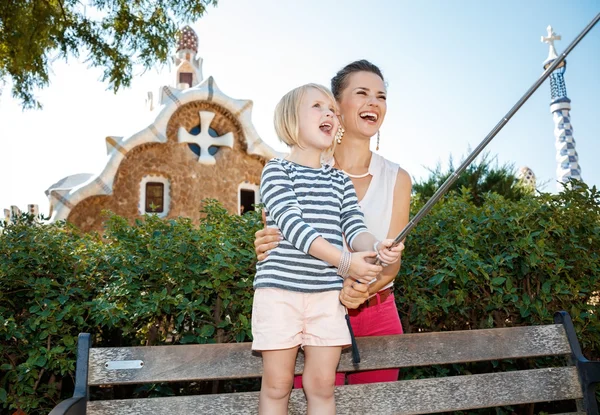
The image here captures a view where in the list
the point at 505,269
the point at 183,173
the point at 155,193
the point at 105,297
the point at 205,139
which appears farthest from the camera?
the point at 205,139

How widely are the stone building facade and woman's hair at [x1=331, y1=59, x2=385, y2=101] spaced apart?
13384 mm

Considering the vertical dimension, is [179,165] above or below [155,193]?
above

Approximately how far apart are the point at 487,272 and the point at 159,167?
551 inches

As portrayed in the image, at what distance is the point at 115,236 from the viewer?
3.23 m

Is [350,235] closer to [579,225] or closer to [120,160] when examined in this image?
[579,225]

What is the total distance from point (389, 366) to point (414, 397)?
0.54ft

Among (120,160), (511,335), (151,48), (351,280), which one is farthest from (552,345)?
(120,160)

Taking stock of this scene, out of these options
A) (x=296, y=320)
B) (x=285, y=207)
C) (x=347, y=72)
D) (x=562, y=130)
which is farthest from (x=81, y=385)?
(x=562, y=130)

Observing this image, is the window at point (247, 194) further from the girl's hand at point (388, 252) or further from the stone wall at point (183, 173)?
the girl's hand at point (388, 252)

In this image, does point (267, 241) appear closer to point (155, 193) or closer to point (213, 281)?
point (213, 281)

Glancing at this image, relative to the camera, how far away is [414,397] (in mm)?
2359

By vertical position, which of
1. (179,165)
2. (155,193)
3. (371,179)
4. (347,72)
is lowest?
(371,179)

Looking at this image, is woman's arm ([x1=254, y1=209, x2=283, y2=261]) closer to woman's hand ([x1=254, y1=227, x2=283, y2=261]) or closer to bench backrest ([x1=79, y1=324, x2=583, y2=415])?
woman's hand ([x1=254, y1=227, x2=283, y2=261])

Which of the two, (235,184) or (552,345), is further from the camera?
(235,184)
